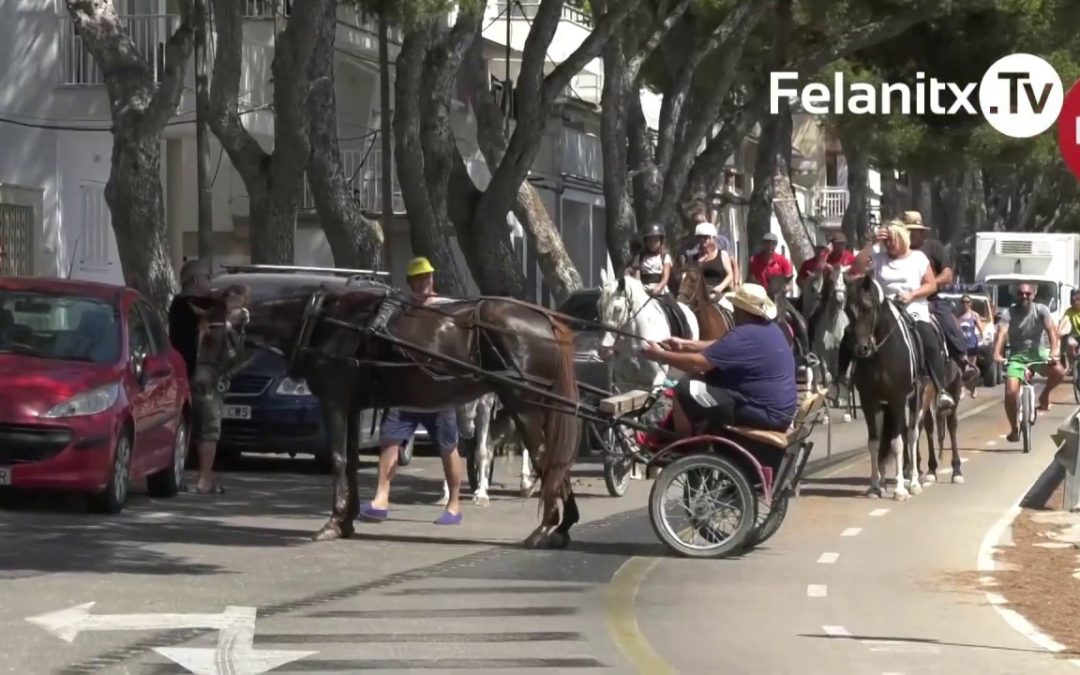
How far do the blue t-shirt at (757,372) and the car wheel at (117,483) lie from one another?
4.62 meters

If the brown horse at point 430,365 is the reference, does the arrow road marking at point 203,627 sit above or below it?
below

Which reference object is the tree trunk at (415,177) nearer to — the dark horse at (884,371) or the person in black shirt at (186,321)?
the person in black shirt at (186,321)

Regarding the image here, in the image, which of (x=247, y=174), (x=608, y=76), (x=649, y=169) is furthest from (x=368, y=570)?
(x=649, y=169)

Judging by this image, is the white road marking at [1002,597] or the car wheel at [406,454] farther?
the car wheel at [406,454]

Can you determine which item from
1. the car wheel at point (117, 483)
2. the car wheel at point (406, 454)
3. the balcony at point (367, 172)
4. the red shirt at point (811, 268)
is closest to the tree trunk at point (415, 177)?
the red shirt at point (811, 268)

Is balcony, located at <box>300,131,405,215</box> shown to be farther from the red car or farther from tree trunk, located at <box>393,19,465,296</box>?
the red car

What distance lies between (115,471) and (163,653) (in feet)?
20.9

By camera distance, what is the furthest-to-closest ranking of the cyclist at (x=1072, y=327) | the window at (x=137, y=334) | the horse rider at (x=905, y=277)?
1. the cyclist at (x=1072, y=327)
2. the horse rider at (x=905, y=277)
3. the window at (x=137, y=334)

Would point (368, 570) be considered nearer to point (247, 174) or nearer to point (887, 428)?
point (887, 428)

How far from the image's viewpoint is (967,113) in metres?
39.2

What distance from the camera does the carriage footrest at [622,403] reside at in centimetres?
1536

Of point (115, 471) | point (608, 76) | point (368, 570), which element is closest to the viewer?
point (368, 570)

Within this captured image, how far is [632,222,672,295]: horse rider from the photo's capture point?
71.8 ft

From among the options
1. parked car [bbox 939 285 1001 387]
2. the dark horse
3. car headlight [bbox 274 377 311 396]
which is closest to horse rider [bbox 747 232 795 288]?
the dark horse
